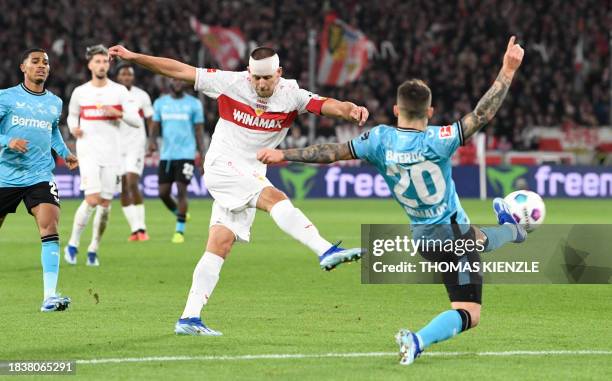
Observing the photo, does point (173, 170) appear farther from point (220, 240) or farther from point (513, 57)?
point (513, 57)

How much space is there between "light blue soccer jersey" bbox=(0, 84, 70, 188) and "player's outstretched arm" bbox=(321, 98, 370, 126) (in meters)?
2.84

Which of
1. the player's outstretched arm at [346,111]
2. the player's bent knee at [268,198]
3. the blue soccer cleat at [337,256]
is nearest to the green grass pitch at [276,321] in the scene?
the blue soccer cleat at [337,256]

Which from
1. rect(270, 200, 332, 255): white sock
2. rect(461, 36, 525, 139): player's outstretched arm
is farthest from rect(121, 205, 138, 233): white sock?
rect(461, 36, 525, 139): player's outstretched arm

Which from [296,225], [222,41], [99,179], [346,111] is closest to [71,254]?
[99,179]

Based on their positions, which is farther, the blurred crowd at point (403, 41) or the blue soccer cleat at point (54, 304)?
the blurred crowd at point (403, 41)

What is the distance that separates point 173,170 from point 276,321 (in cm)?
948

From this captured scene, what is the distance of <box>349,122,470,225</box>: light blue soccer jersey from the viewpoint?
7223mm

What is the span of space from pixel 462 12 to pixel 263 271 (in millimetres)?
26415

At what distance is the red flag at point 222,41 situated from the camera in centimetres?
3450

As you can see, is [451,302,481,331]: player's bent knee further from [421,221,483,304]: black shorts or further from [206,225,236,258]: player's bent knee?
[206,225,236,258]: player's bent knee

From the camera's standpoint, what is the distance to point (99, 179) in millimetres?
14297

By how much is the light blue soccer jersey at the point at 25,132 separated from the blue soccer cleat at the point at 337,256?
3.39 metres

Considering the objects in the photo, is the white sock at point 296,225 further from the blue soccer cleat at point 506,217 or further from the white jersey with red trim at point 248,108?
the blue soccer cleat at point 506,217

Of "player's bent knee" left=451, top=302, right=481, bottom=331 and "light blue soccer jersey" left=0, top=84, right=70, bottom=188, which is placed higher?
"light blue soccer jersey" left=0, top=84, right=70, bottom=188
